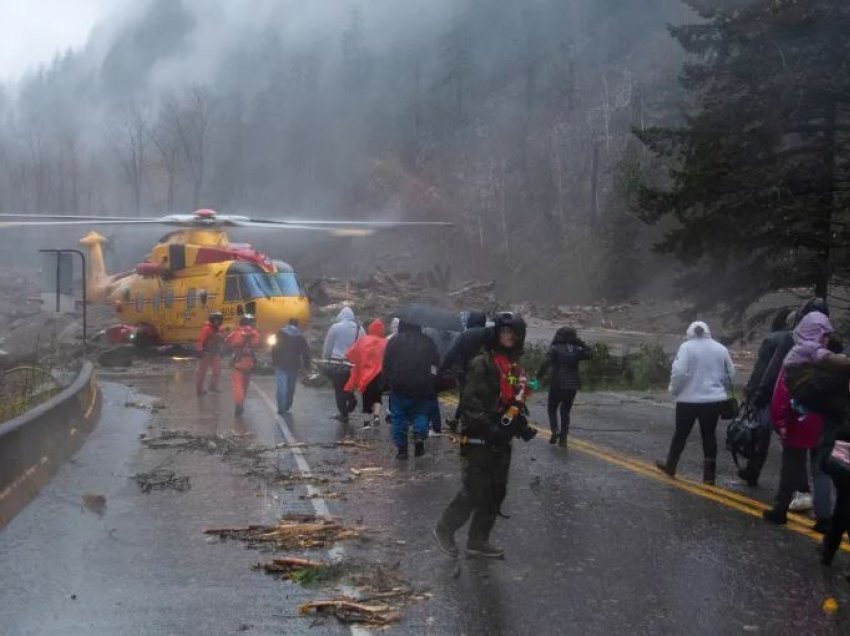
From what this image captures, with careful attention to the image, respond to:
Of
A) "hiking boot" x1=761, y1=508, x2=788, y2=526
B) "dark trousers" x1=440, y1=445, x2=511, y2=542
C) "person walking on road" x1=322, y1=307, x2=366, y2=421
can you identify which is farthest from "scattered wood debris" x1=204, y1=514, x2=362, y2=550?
"person walking on road" x1=322, y1=307, x2=366, y2=421

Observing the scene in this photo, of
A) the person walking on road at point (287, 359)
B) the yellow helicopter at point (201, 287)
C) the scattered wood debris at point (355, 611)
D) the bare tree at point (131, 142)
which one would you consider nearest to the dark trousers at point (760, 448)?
the scattered wood debris at point (355, 611)

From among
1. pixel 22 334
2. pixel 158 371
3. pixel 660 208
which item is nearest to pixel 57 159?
pixel 22 334

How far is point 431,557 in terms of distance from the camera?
7.22m

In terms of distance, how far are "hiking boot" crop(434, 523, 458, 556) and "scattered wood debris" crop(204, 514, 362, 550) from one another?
901 millimetres

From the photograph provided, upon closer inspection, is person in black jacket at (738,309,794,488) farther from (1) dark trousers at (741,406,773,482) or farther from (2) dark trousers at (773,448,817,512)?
(2) dark trousers at (773,448,817,512)

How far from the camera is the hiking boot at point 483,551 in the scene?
7.09 meters

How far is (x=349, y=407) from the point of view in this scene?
15.4 m

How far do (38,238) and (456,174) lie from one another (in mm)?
32707

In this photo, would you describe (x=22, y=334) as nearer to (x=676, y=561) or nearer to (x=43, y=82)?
(x=676, y=561)

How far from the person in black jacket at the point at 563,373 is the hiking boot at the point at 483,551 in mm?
5867

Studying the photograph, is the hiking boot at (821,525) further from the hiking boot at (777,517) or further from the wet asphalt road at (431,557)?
the hiking boot at (777,517)

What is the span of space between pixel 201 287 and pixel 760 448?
784 inches

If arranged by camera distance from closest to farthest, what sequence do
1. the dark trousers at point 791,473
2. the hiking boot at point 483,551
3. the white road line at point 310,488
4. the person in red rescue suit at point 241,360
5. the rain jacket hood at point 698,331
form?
the white road line at point 310,488, the hiking boot at point 483,551, the dark trousers at point 791,473, the rain jacket hood at point 698,331, the person in red rescue suit at point 241,360

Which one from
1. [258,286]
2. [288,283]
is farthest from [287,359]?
[288,283]
